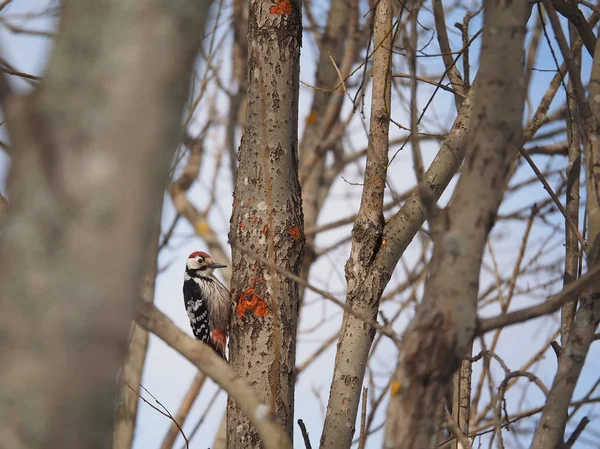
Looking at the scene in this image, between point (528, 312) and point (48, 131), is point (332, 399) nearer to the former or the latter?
point (528, 312)

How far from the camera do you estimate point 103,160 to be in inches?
44.6

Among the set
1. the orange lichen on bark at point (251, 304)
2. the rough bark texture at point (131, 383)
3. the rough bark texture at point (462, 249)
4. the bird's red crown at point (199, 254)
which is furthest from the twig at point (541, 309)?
the bird's red crown at point (199, 254)

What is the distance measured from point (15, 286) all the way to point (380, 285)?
1.71 metres

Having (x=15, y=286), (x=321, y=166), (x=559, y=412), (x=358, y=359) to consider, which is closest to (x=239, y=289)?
(x=358, y=359)

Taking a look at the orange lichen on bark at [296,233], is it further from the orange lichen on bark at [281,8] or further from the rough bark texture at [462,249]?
the rough bark texture at [462,249]

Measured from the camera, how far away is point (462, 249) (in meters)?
1.47

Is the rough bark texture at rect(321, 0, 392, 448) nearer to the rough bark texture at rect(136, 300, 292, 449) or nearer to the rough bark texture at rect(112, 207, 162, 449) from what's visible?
the rough bark texture at rect(136, 300, 292, 449)

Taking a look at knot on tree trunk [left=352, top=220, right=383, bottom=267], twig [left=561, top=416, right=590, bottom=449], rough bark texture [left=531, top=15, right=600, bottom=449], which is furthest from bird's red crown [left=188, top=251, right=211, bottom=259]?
twig [left=561, top=416, right=590, bottom=449]

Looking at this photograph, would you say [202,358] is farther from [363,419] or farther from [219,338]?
[219,338]

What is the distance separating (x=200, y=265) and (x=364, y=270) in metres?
2.51

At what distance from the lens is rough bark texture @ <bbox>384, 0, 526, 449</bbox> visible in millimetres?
1428

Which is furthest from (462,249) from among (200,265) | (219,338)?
(200,265)

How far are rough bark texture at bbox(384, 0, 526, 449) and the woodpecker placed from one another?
2.73 metres

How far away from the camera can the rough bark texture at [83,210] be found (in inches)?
43.0
